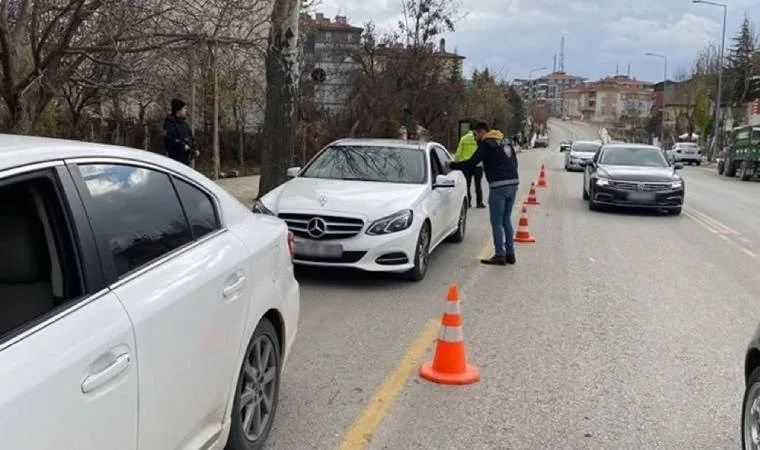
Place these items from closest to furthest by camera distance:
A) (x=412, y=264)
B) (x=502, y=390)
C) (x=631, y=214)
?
(x=502, y=390)
(x=412, y=264)
(x=631, y=214)

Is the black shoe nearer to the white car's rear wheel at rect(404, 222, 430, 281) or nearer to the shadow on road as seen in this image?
the white car's rear wheel at rect(404, 222, 430, 281)

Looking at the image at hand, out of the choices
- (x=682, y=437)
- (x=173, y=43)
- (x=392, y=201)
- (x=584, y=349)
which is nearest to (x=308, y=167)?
(x=392, y=201)

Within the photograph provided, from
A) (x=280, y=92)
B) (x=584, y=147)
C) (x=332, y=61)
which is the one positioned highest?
(x=332, y=61)

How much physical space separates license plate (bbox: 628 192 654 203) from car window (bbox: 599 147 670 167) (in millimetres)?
1627

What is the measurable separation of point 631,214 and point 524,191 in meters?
5.56

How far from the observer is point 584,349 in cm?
613

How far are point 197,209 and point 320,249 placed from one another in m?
4.19

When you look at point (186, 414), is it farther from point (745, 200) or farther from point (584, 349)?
point (745, 200)

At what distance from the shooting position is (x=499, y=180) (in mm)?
9391

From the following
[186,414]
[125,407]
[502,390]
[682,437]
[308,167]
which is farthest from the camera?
[308,167]

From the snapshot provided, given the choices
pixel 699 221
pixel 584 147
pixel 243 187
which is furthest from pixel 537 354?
pixel 584 147

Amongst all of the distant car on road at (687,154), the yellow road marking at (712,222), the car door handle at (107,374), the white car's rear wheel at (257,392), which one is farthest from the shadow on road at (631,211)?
the distant car on road at (687,154)

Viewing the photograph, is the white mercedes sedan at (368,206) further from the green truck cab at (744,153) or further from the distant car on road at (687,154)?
the distant car on road at (687,154)

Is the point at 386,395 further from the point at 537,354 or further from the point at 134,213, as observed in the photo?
the point at 134,213
